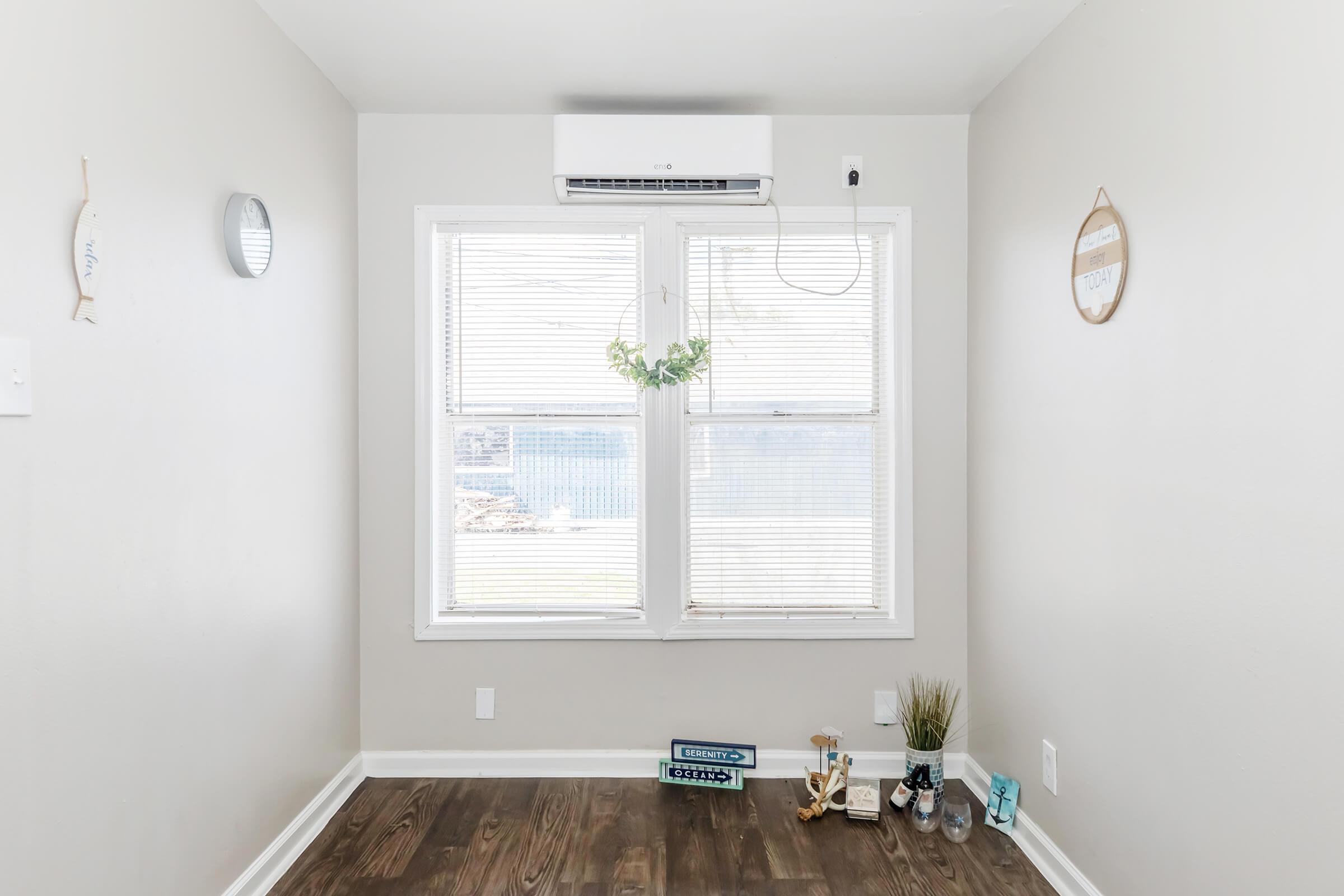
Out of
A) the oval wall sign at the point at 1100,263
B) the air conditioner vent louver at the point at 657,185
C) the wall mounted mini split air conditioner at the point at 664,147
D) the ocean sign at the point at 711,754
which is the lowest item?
the ocean sign at the point at 711,754

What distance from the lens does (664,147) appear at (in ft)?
8.74

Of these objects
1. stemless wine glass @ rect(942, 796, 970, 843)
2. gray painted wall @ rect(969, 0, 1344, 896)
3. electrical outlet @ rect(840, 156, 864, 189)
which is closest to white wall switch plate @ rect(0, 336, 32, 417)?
gray painted wall @ rect(969, 0, 1344, 896)

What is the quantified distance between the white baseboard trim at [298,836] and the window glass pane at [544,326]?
4.53ft

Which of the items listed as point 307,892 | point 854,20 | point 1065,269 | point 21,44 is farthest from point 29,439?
point 1065,269

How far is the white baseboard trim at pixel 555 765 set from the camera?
9.37ft

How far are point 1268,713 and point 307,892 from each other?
7.83ft

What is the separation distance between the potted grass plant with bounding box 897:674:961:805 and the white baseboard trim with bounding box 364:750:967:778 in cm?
19

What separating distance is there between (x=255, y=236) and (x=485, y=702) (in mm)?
1773

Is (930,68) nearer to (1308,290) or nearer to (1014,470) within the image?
(1014,470)

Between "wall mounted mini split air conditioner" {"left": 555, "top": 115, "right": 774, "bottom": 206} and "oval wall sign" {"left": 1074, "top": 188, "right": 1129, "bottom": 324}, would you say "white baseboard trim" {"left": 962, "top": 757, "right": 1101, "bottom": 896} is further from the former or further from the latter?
"wall mounted mini split air conditioner" {"left": 555, "top": 115, "right": 774, "bottom": 206}

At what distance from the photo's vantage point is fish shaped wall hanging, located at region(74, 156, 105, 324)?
1.47 m

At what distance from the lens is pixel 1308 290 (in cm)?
139

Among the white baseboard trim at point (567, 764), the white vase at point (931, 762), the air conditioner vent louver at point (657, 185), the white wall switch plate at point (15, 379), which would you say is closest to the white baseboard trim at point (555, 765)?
the white baseboard trim at point (567, 764)

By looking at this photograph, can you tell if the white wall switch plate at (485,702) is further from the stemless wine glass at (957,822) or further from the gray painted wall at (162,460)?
the stemless wine glass at (957,822)
